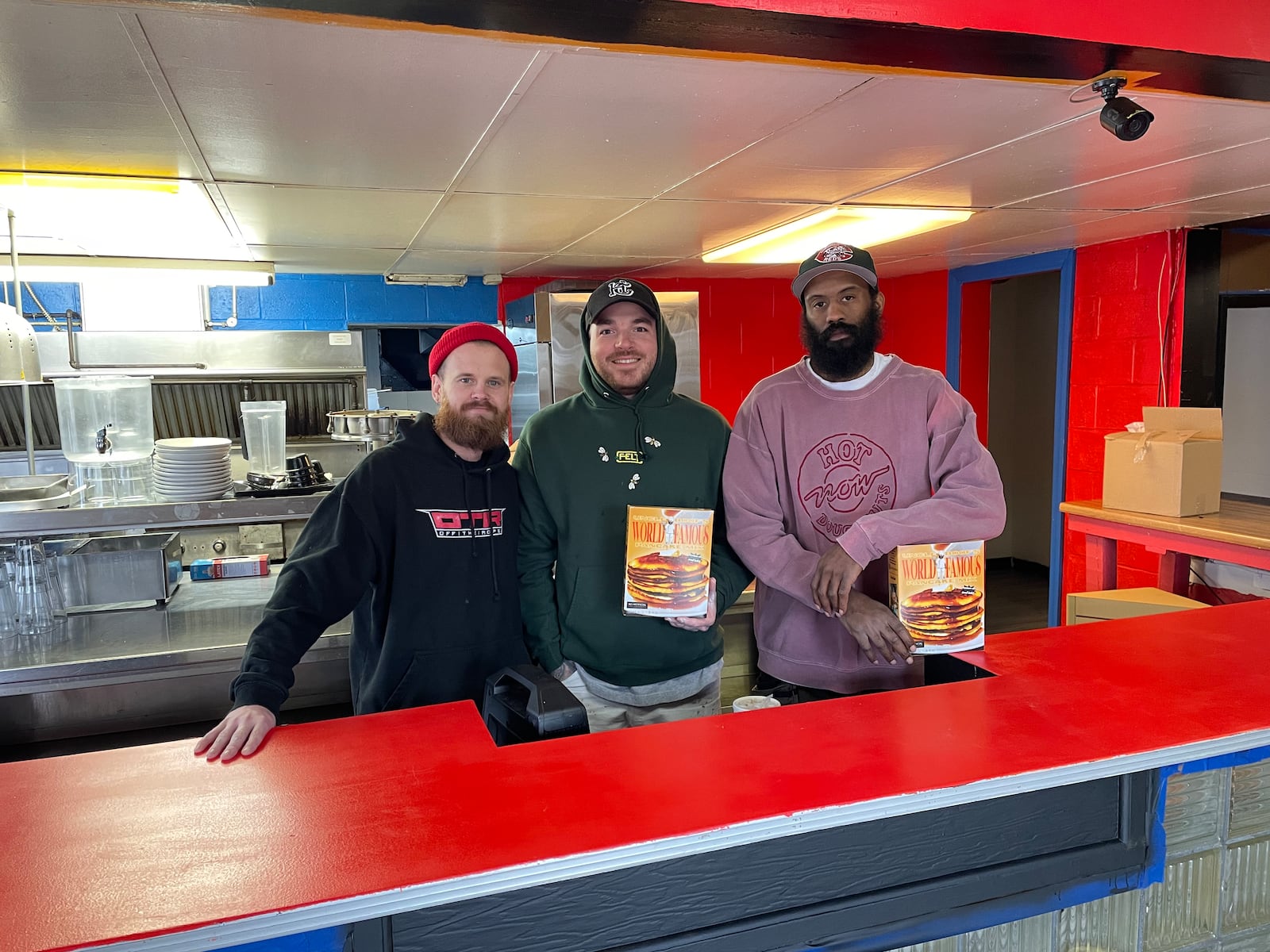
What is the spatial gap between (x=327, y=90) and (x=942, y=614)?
5.83ft

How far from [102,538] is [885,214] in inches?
134

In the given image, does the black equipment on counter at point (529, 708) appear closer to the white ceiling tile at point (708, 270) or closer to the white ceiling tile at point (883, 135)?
the white ceiling tile at point (883, 135)

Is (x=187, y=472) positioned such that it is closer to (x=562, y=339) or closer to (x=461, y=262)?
(x=461, y=262)

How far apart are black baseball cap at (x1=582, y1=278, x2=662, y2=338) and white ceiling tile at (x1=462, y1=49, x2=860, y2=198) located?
0.45 m

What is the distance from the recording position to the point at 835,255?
81.3 inches

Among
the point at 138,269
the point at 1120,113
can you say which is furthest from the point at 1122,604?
the point at 138,269

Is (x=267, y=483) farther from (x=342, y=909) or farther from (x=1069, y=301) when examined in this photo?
(x=1069, y=301)

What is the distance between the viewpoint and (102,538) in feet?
10.0

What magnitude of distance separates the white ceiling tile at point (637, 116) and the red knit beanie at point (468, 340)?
1.87 ft

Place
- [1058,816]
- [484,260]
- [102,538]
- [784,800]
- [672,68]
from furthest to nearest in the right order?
[484,260], [102,538], [672,68], [1058,816], [784,800]

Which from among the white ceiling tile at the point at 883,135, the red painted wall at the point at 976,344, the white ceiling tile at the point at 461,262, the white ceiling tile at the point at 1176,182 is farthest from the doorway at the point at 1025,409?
the white ceiling tile at the point at 883,135

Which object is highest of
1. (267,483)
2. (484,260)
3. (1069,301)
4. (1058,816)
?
(484,260)

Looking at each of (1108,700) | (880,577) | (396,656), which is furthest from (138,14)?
(1108,700)

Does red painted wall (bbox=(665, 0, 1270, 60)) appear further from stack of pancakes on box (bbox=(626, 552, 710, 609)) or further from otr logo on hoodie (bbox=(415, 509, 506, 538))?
otr logo on hoodie (bbox=(415, 509, 506, 538))
